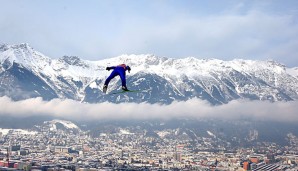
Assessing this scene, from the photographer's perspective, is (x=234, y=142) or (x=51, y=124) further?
(x=51, y=124)

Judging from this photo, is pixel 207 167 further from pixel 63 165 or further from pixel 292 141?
pixel 292 141

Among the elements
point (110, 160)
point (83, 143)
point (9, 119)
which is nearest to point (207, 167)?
point (110, 160)

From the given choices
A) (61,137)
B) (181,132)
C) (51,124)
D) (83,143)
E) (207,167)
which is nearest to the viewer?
(207,167)

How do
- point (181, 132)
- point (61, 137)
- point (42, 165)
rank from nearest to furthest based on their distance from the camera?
point (42, 165) → point (61, 137) → point (181, 132)

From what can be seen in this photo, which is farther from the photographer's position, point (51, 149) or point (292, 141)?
point (292, 141)

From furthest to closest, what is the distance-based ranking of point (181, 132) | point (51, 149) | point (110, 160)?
point (181, 132) < point (51, 149) < point (110, 160)

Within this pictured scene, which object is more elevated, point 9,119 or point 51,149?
point 9,119

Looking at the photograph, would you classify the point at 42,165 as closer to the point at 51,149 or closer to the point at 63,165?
the point at 63,165

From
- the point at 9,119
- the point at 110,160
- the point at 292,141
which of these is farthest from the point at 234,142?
the point at 9,119

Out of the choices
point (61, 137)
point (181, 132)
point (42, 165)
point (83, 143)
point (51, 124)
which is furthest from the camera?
point (51, 124)
